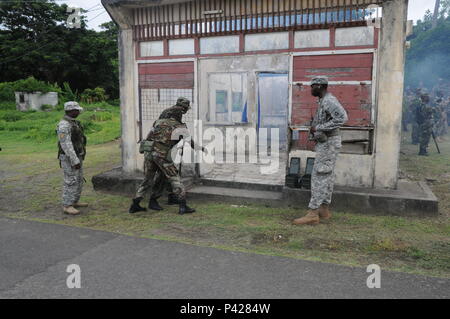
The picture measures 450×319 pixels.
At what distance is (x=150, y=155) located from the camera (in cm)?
607

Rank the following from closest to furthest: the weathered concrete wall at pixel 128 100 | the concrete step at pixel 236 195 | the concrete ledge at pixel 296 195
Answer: the concrete ledge at pixel 296 195
the concrete step at pixel 236 195
the weathered concrete wall at pixel 128 100

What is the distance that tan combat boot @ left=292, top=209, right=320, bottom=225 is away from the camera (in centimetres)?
532

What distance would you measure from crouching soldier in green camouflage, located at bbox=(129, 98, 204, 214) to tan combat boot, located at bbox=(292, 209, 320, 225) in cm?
169

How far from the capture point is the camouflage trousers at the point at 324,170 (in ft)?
17.5

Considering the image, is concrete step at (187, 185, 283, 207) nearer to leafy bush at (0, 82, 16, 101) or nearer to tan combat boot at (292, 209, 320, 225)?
tan combat boot at (292, 209, 320, 225)

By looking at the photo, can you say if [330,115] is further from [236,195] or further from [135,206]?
[135,206]

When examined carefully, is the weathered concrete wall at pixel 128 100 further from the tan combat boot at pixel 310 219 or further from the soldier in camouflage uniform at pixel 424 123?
the soldier in camouflage uniform at pixel 424 123

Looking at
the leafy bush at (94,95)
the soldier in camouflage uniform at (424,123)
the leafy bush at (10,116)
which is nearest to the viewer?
the soldier in camouflage uniform at (424,123)

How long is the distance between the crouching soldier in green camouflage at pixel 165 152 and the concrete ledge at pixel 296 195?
775 millimetres

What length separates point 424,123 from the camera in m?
11.5

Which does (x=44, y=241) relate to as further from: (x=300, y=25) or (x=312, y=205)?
(x=300, y=25)

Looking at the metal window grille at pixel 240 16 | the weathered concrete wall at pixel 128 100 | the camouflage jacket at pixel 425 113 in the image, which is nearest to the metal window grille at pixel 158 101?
the weathered concrete wall at pixel 128 100

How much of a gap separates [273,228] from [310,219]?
54cm

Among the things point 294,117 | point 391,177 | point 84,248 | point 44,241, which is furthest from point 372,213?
point 44,241
